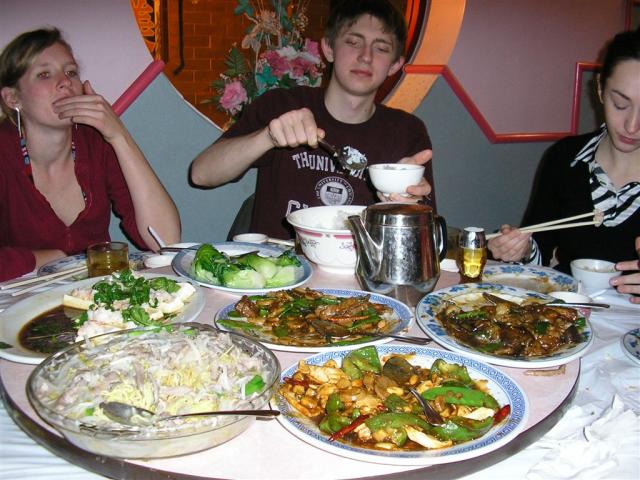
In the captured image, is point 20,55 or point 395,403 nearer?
point 395,403

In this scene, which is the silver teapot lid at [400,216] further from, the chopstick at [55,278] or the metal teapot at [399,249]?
the chopstick at [55,278]

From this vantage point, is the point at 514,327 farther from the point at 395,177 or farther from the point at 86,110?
the point at 86,110

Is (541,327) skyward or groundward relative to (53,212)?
groundward

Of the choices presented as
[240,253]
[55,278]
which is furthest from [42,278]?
[240,253]

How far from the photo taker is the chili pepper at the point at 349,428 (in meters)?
0.89

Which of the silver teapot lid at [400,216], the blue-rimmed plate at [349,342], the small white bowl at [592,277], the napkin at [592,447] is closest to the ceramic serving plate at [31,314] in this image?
the blue-rimmed plate at [349,342]

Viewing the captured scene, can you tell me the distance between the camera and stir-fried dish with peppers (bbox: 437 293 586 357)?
1273mm

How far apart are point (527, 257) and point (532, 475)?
1.59 meters

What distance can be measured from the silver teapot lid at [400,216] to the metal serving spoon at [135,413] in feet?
2.51

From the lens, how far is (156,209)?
2.67 metres

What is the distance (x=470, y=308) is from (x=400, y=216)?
1.12 feet

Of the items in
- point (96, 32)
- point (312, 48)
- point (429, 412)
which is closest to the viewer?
point (429, 412)

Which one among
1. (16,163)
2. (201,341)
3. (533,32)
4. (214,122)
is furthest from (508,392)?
(533,32)

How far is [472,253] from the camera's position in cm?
177
